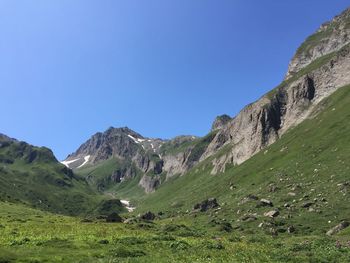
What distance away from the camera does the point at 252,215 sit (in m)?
81.6

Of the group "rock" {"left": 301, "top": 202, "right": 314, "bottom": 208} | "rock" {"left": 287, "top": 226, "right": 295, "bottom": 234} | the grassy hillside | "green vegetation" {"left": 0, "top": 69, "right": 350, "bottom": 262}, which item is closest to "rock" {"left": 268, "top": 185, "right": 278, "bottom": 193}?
"green vegetation" {"left": 0, "top": 69, "right": 350, "bottom": 262}

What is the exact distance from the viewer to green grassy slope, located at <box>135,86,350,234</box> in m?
72.6

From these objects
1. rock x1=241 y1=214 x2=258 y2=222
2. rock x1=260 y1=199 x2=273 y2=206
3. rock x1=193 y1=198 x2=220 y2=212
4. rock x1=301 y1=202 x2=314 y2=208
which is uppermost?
rock x1=193 y1=198 x2=220 y2=212

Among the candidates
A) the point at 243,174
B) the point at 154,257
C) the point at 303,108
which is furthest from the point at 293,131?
the point at 154,257

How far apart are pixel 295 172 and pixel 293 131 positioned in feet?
222

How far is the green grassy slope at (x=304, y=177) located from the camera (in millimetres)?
72625

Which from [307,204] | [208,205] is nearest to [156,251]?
[307,204]

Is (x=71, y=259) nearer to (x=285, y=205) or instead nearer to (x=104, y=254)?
(x=104, y=254)

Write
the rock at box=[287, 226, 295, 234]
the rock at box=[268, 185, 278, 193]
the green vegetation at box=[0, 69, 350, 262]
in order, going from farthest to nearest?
1. the rock at box=[268, 185, 278, 193]
2. the rock at box=[287, 226, 295, 234]
3. the green vegetation at box=[0, 69, 350, 262]

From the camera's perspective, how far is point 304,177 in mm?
105875

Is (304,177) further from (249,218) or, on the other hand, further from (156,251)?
(156,251)

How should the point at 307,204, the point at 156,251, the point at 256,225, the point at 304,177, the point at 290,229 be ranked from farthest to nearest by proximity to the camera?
1. the point at 304,177
2. the point at 307,204
3. the point at 256,225
4. the point at 290,229
5. the point at 156,251

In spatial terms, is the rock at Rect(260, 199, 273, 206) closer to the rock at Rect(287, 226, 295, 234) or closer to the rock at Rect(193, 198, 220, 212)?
the rock at Rect(287, 226, 295, 234)

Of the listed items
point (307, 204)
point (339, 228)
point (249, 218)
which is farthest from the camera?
point (249, 218)
